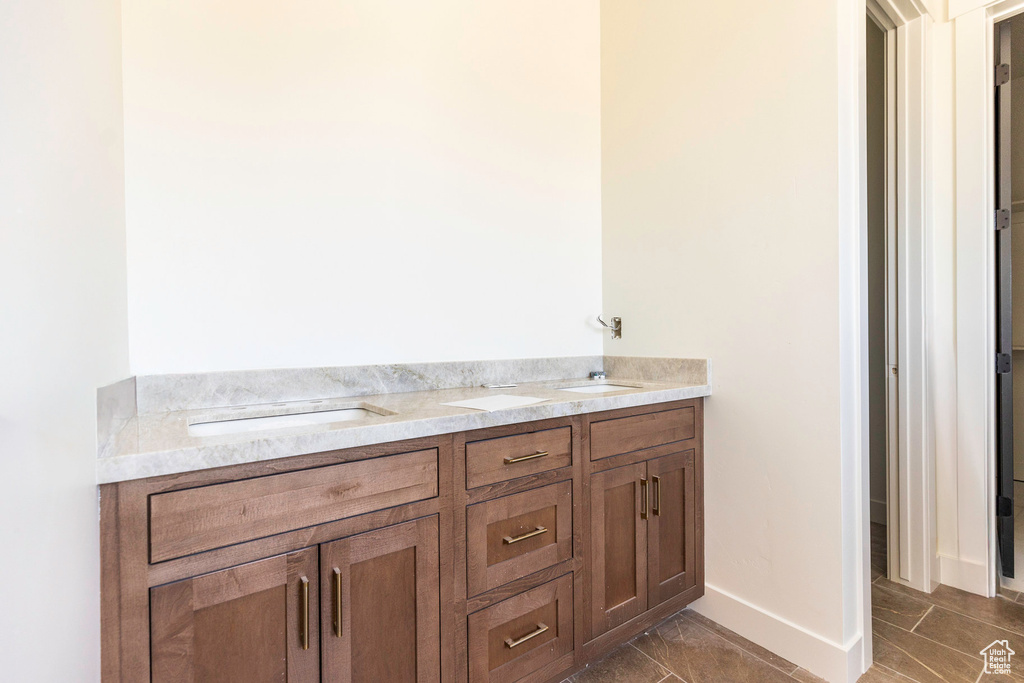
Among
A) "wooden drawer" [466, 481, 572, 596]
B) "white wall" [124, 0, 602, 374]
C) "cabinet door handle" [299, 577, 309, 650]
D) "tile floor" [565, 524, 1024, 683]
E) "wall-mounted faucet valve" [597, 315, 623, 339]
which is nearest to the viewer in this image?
"cabinet door handle" [299, 577, 309, 650]

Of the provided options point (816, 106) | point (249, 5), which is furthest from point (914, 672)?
point (249, 5)

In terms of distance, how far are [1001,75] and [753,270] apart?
4.34 ft

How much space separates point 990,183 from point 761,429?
52.5 inches

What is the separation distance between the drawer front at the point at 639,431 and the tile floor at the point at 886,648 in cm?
67

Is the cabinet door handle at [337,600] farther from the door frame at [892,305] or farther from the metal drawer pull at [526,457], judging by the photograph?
the door frame at [892,305]

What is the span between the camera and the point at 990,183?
6.23 ft

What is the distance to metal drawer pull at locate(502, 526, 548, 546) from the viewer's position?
1307mm

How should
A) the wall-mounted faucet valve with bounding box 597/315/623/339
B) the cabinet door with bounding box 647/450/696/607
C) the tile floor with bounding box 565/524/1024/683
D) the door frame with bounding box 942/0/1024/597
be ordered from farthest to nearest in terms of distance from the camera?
the wall-mounted faucet valve with bounding box 597/315/623/339 < the door frame with bounding box 942/0/1024/597 < the cabinet door with bounding box 647/450/696/607 < the tile floor with bounding box 565/524/1024/683

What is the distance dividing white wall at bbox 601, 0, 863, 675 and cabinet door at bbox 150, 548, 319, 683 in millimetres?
1421

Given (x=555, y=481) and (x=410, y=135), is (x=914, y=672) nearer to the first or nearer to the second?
(x=555, y=481)

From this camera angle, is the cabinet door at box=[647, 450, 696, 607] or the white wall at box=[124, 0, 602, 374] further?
the cabinet door at box=[647, 450, 696, 607]

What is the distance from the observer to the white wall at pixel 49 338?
0.52 metres

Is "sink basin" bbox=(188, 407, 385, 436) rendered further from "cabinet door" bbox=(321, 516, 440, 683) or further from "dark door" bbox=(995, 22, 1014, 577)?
"dark door" bbox=(995, 22, 1014, 577)

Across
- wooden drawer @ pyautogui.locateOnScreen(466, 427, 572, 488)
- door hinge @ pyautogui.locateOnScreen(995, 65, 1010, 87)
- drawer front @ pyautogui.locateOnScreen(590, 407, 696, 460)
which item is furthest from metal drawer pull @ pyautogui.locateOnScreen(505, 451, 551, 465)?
door hinge @ pyautogui.locateOnScreen(995, 65, 1010, 87)
